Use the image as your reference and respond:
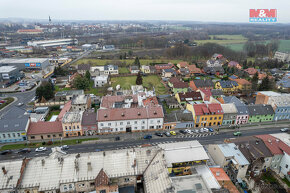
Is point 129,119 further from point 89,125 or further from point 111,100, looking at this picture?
point 111,100

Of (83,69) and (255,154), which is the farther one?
(83,69)

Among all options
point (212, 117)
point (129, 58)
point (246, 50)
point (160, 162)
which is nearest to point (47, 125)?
point (160, 162)

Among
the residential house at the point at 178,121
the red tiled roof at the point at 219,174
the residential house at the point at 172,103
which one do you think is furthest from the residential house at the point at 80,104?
the red tiled roof at the point at 219,174

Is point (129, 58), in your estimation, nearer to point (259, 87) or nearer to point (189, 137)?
point (259, 87)

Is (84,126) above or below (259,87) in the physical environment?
below

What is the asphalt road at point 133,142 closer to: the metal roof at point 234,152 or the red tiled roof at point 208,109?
the red tiled roof at point 208,109

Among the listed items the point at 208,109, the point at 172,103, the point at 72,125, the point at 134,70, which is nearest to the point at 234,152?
the point at 208,109

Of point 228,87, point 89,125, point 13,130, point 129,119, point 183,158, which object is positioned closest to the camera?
point 183,158

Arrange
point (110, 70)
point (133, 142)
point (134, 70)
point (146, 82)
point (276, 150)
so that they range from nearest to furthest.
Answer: point (276, 150)
point (133, 142)
point (146, 82)
point (110, 70)
point (134, 70)
